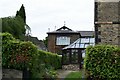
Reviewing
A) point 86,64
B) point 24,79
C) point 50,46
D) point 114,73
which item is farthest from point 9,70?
point 50,46

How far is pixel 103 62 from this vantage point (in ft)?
52.5

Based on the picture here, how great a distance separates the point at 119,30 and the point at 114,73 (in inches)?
109

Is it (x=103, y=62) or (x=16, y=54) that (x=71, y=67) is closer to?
(x=16, y=54)

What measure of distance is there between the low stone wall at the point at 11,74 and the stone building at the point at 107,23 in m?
4.31

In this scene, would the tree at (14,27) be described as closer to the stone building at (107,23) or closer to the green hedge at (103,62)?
the stone building at (107,23)

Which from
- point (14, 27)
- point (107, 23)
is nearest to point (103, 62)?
point (107, 23)

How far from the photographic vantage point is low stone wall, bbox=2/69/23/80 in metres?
16.8

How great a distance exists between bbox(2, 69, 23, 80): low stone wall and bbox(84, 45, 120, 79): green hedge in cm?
353

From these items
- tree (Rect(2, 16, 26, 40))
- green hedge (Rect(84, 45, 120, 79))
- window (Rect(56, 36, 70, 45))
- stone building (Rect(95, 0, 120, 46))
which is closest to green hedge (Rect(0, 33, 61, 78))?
green hedge (Rect(84, 45, 120, 79))

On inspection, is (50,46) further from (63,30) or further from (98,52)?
(98,52)

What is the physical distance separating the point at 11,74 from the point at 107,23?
5.48 meters

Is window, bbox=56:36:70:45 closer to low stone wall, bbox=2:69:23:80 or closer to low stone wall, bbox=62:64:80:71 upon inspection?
low stone wall, bbox=62:64:80:71

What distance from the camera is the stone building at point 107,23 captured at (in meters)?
17.7

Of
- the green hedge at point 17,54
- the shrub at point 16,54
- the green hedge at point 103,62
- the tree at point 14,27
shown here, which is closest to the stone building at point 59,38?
the tree at point 14,27
